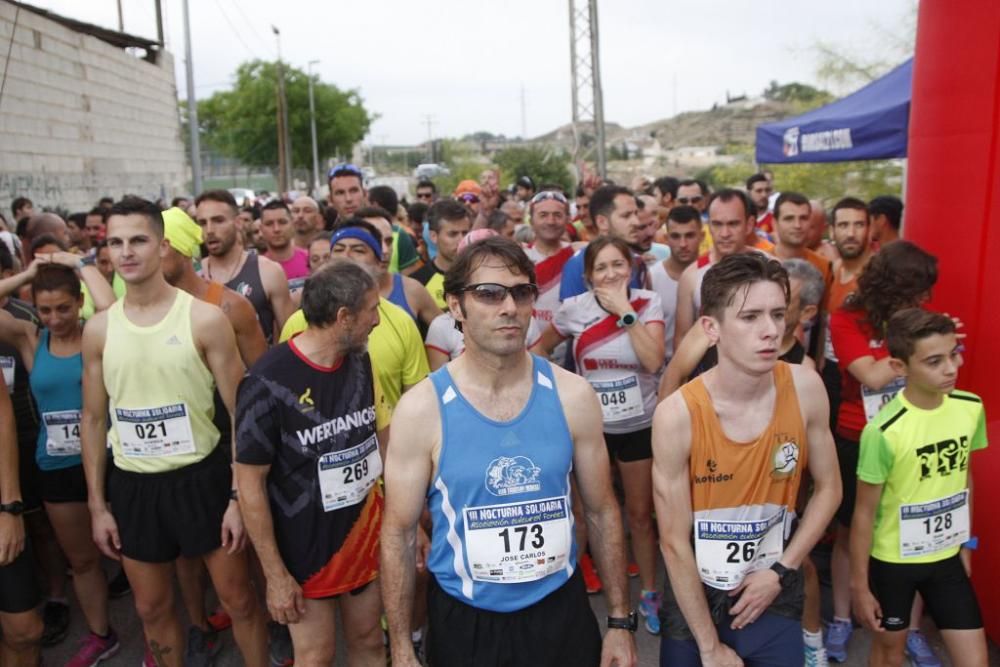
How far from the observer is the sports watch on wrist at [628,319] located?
156 inches

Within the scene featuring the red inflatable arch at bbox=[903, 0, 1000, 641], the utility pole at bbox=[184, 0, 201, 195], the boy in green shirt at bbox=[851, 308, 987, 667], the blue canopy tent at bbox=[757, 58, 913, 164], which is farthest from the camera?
the utility pole at bbox=[184, 0, 201, 195]

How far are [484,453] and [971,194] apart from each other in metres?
2.86

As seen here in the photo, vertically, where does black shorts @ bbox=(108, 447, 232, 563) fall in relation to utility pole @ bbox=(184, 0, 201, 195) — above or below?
below

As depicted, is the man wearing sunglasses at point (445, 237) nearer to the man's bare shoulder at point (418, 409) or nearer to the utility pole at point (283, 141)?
the man's bare shoulder at point (418, 409)

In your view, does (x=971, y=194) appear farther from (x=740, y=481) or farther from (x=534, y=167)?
(x=534, y=167)

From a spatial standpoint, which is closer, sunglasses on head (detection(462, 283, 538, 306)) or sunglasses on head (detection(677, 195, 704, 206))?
sunglasses on head (detection(462, 283, 538, 306))

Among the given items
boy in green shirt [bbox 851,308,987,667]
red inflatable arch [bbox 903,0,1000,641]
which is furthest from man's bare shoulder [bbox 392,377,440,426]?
red inflatable arch [bbox 903,0,1000,641]

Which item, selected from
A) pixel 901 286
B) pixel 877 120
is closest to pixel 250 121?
pixel 877 120

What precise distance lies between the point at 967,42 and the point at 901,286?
3.95ft

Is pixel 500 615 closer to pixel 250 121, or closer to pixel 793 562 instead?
pixel 793 562

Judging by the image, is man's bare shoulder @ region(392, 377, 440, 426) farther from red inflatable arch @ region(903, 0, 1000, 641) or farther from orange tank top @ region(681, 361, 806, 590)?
red inflatable arch @ region(903, 0, 1000, 641)

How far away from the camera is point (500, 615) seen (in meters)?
2.41

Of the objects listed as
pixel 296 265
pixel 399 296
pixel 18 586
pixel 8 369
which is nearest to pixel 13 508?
pixel 18 586

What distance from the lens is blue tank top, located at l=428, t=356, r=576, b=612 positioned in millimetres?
2320
